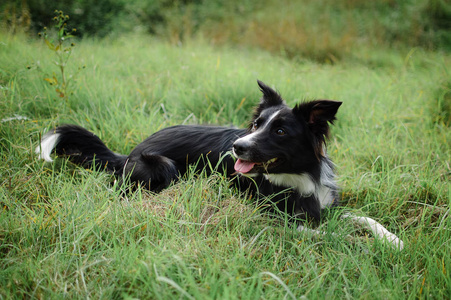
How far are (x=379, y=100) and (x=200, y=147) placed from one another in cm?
321

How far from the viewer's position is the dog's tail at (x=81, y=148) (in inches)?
118

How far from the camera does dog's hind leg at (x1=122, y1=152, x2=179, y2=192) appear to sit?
293 centimetres

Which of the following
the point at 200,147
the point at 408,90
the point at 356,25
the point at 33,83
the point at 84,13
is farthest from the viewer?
the point at 356,25

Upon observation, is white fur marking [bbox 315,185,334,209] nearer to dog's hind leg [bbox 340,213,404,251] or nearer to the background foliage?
dog's hind leg [bbox 340,213,404,251]

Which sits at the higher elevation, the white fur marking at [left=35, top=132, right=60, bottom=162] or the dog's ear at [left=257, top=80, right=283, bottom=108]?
the dog's ear at [left=257, top=80, right=283, bottom=108]

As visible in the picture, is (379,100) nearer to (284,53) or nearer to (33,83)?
(284,53)

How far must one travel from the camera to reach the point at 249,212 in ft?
8.43

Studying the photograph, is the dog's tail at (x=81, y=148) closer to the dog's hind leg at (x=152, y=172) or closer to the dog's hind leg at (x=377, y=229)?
the dog's hind leg at (x=152, y=172)

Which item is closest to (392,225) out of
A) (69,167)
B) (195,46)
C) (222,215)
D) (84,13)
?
(222,215)

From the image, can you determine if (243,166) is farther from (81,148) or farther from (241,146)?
(81,148)

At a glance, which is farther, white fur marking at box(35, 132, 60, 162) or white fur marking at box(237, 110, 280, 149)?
white fur marking at box(35, 132, 60, 162)

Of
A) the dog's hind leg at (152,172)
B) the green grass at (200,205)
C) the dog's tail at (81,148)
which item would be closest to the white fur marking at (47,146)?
the dog's tail at (81,148)

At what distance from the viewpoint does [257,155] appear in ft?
8.44

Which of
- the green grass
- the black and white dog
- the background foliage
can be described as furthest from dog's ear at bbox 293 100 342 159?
the background foliage
